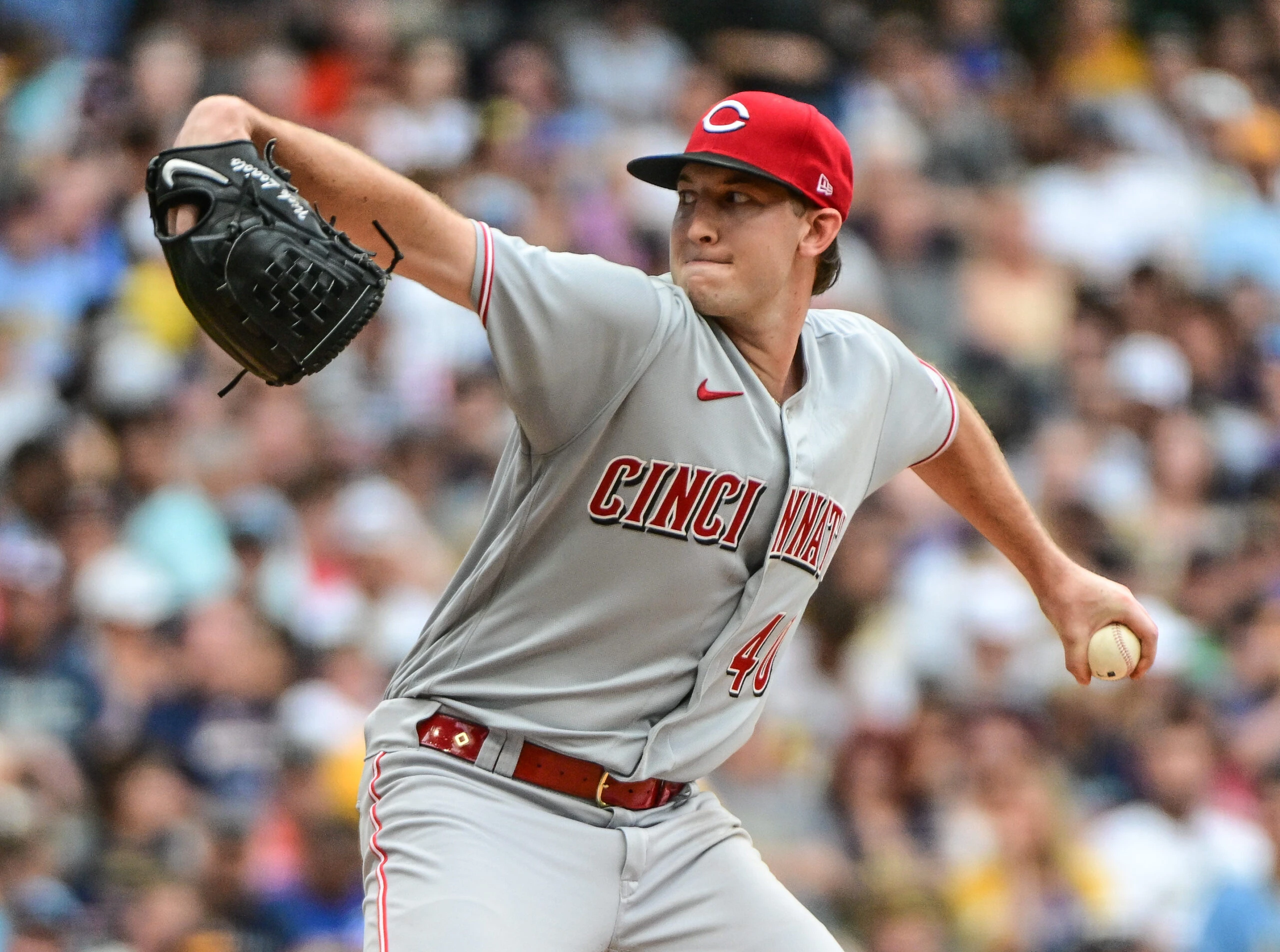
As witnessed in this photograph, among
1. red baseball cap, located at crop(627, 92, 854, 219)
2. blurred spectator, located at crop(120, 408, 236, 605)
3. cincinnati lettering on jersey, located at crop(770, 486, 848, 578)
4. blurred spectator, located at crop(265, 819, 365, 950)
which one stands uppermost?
red baseball cap, located at crop(627, 92, 854, 219)

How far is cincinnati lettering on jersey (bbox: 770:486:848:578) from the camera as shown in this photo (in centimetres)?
329

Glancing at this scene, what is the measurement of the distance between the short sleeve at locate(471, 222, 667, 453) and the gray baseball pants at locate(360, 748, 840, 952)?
649 mm

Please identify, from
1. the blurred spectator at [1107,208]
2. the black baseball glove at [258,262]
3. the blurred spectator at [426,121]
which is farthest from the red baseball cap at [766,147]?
the blurred spectator at [1107,208]

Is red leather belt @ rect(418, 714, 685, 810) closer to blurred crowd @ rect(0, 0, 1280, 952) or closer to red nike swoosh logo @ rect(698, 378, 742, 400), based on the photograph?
red nike swoosh logo @ rect(698, 378, 742, 400)

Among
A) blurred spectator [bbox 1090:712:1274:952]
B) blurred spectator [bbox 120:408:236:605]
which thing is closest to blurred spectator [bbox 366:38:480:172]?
blurred spectator [bbox 120:408:236:605]

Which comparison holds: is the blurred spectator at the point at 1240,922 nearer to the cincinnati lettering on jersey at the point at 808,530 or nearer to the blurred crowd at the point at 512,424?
the blurred crowd at the point at 512,424

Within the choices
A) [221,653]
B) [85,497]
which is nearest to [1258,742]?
[221,653]

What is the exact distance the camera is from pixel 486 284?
9.56ft

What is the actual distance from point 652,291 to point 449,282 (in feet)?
1.27

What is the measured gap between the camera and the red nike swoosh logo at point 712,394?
3.17 m

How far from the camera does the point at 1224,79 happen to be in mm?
10766

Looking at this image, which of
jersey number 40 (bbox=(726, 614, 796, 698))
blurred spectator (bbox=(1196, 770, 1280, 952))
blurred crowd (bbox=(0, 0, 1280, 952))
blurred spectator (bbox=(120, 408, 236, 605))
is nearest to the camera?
jersey number 40 (bbox=(726, 614, 796, 698))

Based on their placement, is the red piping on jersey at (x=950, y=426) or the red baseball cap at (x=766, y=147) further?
the red piping on jersey at (x=950, y=426)

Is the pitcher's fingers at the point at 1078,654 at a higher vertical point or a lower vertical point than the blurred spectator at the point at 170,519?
higher
